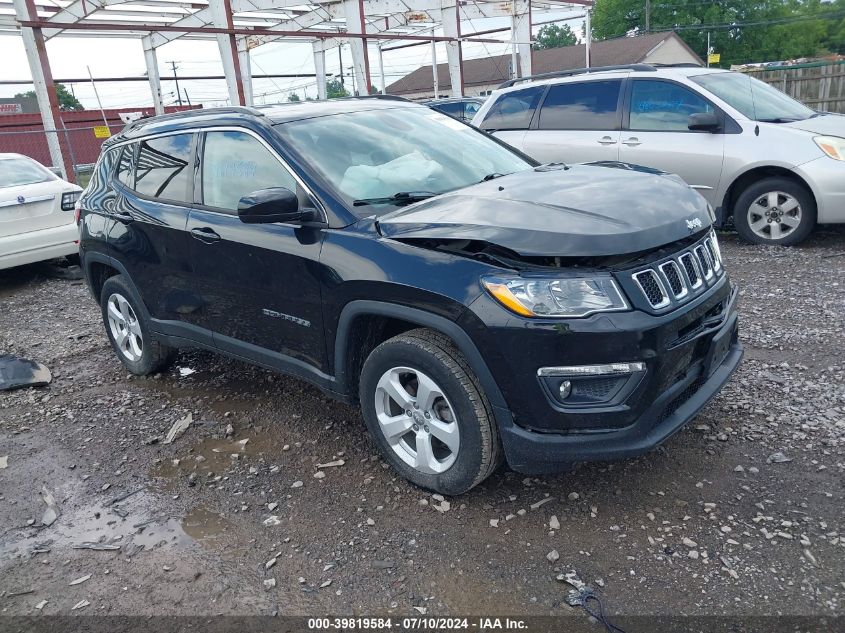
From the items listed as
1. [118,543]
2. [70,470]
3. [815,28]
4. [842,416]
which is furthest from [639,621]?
[815,28]

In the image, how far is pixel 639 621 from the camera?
2.48m

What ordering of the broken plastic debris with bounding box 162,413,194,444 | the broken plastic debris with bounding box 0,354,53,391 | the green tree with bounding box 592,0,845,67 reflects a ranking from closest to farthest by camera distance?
the broken plastic debris with bounding box 162,413,194,444 → the broken plastic debris with bounding box 0,354,53,391 → the green tree with bounding box 592,0,845,67

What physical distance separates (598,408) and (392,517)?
44.1 inches

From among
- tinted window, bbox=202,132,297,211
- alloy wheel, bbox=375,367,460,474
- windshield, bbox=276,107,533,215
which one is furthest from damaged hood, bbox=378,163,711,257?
tinted window, bbox=202,132,297,211

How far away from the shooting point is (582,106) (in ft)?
26.3

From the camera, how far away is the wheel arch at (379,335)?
2.89 meters

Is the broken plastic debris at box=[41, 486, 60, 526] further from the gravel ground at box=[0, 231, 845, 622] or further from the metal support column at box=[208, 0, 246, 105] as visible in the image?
the metal support column at box=[208, 0, 246, 105]

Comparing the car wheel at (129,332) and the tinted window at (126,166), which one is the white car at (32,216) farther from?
the tinted window at (126,166)

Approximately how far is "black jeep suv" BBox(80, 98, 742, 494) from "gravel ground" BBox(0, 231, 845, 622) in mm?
372

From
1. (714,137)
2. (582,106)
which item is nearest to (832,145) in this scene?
(714,137)

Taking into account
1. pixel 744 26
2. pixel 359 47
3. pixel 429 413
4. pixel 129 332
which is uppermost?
pixel 744 26

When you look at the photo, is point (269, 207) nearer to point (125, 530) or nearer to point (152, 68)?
point (125, 530)

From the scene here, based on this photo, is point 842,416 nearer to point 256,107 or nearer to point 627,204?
point 627,204

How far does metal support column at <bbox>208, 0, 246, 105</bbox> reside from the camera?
58.8 feet
